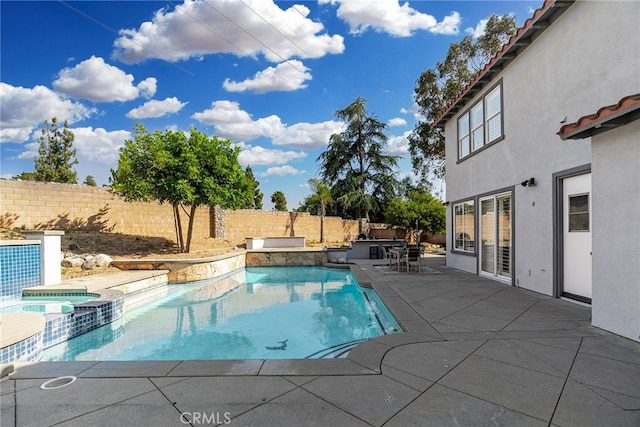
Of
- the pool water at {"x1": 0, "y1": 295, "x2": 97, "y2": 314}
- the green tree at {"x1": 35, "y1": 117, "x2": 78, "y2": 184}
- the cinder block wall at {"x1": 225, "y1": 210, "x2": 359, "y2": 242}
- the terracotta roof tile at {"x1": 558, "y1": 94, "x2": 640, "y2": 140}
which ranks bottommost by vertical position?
the pool water at {"x1": 0, "y1": 295, "x2": 97, "y2": 314}

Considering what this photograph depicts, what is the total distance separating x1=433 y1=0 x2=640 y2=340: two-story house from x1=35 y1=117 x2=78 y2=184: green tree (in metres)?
32.7

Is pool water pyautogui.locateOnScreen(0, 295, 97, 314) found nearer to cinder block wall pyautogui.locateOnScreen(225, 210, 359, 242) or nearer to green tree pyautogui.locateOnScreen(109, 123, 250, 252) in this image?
green tree pyautogui.locateOnScreen(109, 123, 250, 252)

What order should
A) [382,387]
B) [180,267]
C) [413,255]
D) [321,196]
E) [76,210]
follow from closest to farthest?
1. [382,387]
2. [413,255]
3. [180,267]
4. [76,210]
5. [321,196]

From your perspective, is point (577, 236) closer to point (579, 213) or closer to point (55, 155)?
point (579, 213)

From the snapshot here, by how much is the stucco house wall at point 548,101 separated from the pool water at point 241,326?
3.69 meters

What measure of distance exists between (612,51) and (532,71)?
2148mm

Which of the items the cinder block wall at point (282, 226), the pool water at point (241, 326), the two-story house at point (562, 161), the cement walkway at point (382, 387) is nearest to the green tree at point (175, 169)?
the pool water at point (241, 326)

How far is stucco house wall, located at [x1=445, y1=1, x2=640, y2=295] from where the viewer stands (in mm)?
5292

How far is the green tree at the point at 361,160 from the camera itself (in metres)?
29.3

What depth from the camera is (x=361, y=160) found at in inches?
1169

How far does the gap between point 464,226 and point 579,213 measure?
500 centimetres

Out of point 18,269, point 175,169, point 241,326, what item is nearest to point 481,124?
point 241,326

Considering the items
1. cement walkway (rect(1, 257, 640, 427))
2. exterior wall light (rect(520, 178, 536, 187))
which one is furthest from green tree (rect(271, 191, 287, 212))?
cement walkway (rect(1, 257, 640, 427))

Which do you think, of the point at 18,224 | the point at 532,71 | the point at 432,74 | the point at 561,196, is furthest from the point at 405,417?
the point at 432,74
